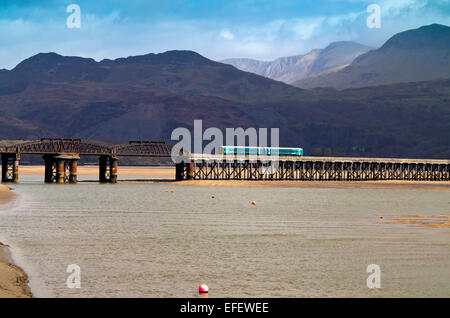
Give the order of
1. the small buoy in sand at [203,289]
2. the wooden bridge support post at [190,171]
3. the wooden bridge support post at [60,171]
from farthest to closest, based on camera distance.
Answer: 1. the wooden bridge support post at [190,171]
2. the wooden bridge support post at [60,171]
3. the small buoy in sand at [203,289]

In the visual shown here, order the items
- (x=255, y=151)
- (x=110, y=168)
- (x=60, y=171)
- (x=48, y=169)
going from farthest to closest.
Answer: (x=255, y=151)
(x=110, y=168)
(x=48, y=169)
(x=60, y=171)

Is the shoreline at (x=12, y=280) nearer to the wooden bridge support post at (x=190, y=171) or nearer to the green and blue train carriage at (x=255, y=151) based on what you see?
the wooden bridge support post at (x=190, y=171)

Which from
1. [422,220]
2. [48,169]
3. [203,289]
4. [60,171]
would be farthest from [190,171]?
[203,289]

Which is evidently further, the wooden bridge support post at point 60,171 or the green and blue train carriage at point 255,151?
the green and blue train carriage at point 255,151

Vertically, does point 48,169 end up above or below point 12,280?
above

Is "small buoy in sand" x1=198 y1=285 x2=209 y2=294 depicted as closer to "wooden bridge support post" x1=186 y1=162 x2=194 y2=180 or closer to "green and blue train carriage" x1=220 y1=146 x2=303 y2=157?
"wooden bridge support post" x1=186 y1=162 x2=194 y2=180

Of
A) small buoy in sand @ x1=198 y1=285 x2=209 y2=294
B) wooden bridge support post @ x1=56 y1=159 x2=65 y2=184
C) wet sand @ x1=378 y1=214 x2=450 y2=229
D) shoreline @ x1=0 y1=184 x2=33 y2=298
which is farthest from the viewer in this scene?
wooden bridge support post @ x1=56 y1=159 x2=65 y2=184

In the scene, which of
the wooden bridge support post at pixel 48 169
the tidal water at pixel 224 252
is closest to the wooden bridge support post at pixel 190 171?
the wooden bridge support post at pixel 48 169

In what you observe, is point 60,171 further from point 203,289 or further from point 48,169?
point 203,289

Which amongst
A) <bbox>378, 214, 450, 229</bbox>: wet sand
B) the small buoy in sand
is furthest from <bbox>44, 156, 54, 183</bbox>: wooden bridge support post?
the small buoy in sand

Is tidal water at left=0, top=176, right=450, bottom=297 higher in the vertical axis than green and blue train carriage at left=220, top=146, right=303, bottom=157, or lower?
lower
